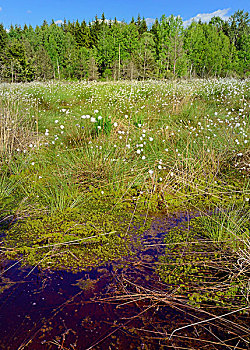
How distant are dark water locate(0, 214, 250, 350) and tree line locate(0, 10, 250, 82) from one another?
21849mm

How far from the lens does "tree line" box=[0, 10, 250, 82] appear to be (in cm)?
2461

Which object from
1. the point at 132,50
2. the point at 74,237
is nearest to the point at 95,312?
the point at 74,237

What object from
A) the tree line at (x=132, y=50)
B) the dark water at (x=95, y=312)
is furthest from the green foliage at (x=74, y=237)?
the tree line at (x=132, y=50)

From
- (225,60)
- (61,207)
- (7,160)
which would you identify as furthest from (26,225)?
(225,60)

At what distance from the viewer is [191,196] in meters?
3.13

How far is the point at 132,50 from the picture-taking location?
33.9 metres

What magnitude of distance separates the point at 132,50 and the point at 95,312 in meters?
37.0

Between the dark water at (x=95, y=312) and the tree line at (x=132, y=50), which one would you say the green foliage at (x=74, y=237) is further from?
the tree line at (x=132, y=50)

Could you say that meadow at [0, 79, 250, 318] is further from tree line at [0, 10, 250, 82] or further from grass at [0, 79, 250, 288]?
tree line at [0, 10, 250, 82]

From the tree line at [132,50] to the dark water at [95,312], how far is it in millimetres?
21849

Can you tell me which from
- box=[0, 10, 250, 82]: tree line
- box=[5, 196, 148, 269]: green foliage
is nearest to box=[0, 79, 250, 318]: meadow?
box=[5, 196, 148, 269]: green foliage

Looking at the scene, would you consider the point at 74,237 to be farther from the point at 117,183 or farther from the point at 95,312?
the point at 117,183

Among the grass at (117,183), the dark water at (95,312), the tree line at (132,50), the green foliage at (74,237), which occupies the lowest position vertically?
the dark water at (95,312)

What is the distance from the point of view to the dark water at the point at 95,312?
1.32 m
